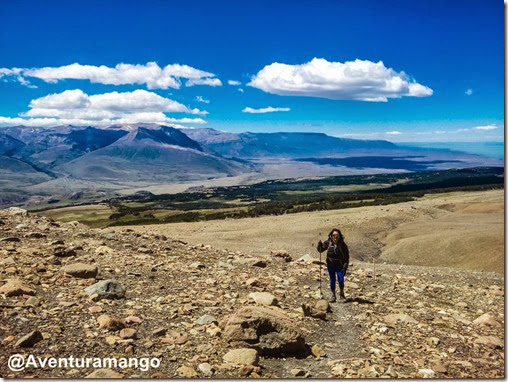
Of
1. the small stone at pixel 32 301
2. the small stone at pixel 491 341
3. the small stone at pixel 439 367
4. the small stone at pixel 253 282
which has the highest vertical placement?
the small stone at pixel 32 301

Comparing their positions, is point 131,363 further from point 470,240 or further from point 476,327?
point 470,240

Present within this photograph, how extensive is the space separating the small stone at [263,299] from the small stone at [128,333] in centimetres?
396

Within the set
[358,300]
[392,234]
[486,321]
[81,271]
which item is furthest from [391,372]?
[392,234]

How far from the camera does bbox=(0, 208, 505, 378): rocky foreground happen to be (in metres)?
8.27

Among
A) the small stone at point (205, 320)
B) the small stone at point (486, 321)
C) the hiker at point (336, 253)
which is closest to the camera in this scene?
the small stone at point (205, 320)

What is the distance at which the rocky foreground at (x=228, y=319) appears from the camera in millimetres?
8266

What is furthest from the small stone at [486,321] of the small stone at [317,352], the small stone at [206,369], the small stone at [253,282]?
the small stone at [206,369]

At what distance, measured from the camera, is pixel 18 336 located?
8289mm

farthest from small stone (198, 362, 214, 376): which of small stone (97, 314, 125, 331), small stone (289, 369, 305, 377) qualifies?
small stone (97, 314, 125, 331)

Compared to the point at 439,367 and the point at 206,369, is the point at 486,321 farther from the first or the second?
the point at 206,369

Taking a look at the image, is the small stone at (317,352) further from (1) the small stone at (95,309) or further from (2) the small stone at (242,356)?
(1) the small stone at (95,309)

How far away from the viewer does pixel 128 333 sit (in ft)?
29.3

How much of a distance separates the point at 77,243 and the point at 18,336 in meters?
10.3

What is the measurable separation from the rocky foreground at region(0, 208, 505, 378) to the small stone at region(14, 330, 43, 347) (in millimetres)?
22
